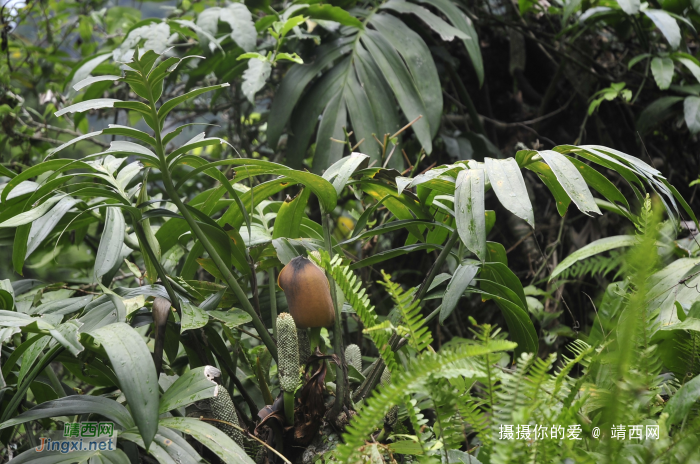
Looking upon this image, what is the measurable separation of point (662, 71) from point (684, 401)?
1022 millimetres

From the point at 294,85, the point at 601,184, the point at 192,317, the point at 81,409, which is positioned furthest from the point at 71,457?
A: the point at 294,85

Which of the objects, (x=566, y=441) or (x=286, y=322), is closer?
(x=566, y=441)

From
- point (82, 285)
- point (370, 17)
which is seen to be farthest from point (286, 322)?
point (370, 17)

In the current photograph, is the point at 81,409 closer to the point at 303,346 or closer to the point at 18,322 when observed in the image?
the point at 18,322

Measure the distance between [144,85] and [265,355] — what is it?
40cm

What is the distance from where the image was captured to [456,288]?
56 cm

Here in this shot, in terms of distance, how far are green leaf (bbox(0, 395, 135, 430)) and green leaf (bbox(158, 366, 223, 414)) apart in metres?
0.04

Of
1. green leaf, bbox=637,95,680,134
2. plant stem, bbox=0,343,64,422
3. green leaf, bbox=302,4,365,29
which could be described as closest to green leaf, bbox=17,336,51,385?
plant stem, bbox=0,343,64,422

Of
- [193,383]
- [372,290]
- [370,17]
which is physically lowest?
[372,290]

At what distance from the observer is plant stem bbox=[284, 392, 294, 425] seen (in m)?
0.54

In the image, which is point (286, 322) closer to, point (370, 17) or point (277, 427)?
point (277, 427)

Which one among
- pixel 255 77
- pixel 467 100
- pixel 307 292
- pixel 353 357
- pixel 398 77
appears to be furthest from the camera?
pixel 467 100

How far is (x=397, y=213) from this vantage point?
72 centimetres

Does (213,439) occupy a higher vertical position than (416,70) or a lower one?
lower
